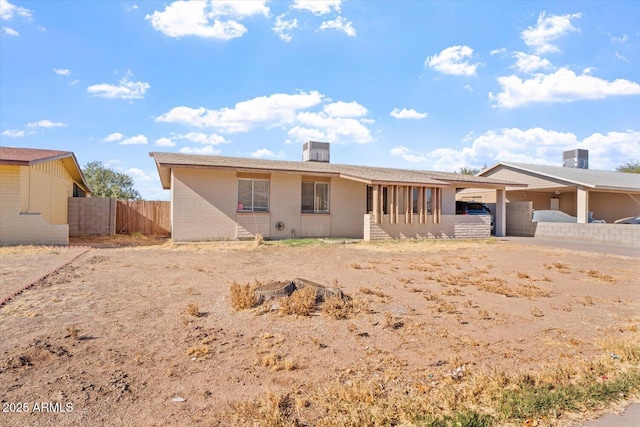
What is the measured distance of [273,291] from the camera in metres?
6.00

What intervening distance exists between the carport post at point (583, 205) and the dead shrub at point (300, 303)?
22.8m

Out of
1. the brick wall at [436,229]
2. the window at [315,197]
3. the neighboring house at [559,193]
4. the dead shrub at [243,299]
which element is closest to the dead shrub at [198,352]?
the dead shrub at [243,299]

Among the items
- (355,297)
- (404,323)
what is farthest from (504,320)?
(355,297)

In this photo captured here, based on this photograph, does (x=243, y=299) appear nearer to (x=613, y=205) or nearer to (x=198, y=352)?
(x=198, y=352)

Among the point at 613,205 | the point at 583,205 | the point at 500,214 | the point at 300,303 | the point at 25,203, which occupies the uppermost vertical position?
the point at 613,205

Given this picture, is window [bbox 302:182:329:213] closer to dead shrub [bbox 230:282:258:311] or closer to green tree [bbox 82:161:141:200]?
dead shrub [bbox 230:282:258:311]

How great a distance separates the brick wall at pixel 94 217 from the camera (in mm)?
19234

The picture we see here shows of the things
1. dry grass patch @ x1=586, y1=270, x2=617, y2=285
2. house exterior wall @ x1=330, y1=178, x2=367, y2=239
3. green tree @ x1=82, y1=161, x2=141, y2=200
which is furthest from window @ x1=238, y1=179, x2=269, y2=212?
green tree @ x1=82, y1=161, x2=141, y2=200

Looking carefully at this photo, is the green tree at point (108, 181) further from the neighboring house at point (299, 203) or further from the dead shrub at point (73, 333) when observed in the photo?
the dead shrub at point (73, 333)

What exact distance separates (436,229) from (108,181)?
1696 inches

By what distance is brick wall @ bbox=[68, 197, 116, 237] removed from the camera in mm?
19234

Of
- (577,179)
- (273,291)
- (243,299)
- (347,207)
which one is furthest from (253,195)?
(577,179)

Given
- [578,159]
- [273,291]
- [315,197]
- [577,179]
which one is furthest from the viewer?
[578,159]

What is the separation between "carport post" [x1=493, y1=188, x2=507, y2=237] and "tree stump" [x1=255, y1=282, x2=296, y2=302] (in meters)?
18.7
